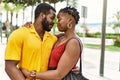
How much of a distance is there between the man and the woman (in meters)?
0.06

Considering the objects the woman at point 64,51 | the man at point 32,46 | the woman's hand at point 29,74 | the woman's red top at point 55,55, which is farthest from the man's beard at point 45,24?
the woman's hand at point 29,74

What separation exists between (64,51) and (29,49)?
0.30m

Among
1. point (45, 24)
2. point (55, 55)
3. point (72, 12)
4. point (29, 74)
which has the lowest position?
point (29, 74)

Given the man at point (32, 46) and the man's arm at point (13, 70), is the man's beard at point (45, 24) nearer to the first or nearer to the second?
the man at point (32, 46)

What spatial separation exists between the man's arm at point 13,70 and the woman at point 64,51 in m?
0.04

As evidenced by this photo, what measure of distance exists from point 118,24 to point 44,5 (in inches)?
1821

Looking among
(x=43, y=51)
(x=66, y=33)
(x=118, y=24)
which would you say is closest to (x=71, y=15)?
(x=66, y=33)

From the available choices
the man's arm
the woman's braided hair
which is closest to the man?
the man's arm

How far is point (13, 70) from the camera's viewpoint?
3.43 meters

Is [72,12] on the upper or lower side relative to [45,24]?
upper

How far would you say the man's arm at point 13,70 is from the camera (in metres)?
3.42

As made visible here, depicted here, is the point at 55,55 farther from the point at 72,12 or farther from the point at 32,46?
the point at 72,12

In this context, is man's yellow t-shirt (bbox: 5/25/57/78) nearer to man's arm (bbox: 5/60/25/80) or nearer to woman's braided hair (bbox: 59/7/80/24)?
man's arm (bbox: 5/60/25/80)

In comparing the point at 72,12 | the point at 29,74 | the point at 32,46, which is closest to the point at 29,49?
the point at 32,46
